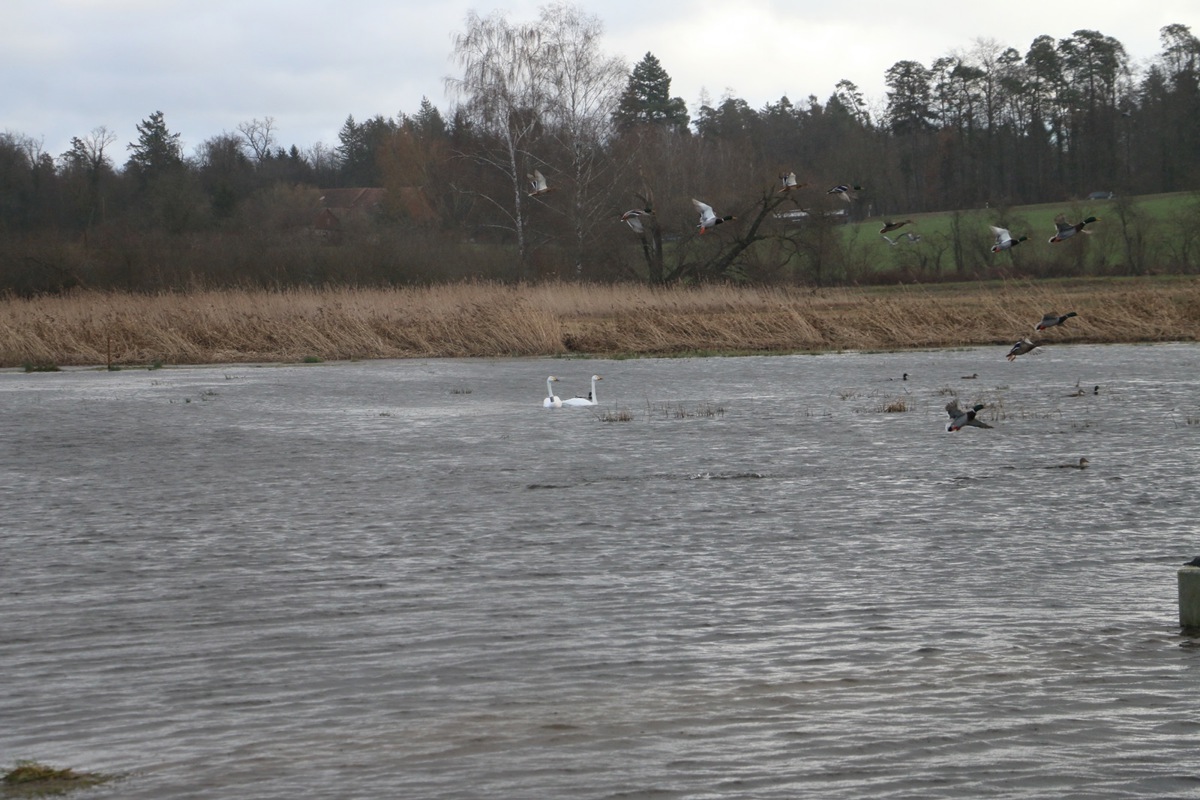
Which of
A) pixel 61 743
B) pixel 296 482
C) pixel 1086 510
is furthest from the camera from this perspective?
pixel 296 482

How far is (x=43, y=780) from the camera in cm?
491

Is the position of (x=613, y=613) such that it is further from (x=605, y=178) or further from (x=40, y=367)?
(x=605, y=178)

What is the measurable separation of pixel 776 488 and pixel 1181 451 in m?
4.25

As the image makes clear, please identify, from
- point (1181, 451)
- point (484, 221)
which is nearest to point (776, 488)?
point (1181, 451)

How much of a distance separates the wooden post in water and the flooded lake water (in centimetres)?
11

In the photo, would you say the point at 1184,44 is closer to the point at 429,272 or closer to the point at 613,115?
the point at 613,115

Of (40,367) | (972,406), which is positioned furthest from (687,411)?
(40,367)

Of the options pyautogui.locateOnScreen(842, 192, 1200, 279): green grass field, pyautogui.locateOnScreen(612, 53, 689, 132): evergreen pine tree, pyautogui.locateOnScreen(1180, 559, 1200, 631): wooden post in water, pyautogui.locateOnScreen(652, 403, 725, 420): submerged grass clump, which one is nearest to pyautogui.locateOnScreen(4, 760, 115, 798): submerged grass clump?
pyautogui.locateOnScreen(1180, 559, 1200, 631): wooden post in water

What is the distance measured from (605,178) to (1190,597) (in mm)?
45151

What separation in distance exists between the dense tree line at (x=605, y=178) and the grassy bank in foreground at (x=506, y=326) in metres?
3.96

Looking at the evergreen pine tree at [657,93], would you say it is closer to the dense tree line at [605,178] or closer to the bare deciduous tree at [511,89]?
the dense tree line at [605,178]

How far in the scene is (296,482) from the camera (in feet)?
42.2

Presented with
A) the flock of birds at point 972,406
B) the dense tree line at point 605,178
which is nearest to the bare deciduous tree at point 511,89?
the dense tree line at point 605,178

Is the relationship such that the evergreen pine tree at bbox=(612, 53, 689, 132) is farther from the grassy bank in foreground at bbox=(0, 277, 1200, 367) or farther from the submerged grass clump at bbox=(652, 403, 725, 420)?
the submerged grass clump at bbox=(652, 403, 725, 420)
